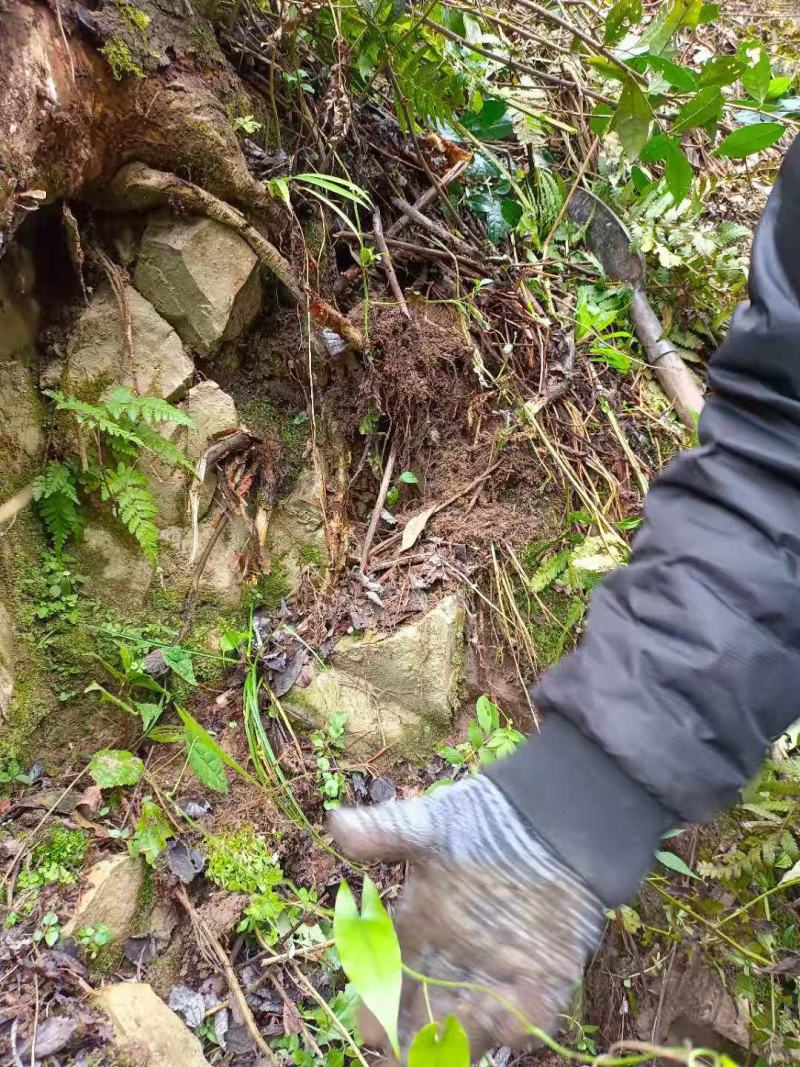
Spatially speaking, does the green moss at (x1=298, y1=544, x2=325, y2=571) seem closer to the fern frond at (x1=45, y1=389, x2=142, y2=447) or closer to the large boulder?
the large boulder

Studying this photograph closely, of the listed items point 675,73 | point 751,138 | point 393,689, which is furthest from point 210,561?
point 751,138

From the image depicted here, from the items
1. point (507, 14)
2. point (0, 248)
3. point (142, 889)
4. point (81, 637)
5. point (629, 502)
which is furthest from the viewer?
point (507, 14)

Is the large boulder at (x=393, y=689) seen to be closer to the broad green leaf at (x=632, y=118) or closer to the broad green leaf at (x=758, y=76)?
the broad green leaf at (x=632, y=118)

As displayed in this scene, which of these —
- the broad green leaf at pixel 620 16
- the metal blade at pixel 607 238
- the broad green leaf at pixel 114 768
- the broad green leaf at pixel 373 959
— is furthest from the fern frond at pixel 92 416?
the metal blade at pixel 607 238

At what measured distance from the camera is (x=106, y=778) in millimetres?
1970

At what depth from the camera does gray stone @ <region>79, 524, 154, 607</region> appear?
218cm

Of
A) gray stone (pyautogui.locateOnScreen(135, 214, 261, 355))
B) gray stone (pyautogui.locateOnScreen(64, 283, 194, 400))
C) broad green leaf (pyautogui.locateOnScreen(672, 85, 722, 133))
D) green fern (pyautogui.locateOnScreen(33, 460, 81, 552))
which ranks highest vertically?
broad green leaf (pyautogui.locateOnScreen(672, 85, 722, 133))

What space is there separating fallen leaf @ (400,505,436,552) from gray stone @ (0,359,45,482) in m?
1.31

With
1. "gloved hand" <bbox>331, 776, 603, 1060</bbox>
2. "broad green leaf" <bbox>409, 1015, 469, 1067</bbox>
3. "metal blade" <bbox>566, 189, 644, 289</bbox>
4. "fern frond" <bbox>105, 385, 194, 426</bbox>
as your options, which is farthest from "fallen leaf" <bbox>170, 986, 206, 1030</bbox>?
"metal blade" <bbox>566, 189, 644, 289</bbox>

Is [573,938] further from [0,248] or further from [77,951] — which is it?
[0,248]

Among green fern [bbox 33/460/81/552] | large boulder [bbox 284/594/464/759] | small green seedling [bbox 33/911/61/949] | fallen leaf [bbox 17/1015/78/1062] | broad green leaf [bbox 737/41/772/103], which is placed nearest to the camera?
fallen leaf [bbox 17/1015/78/1062]

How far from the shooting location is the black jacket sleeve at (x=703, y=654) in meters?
1.11

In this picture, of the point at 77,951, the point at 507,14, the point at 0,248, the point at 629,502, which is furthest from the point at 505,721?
the point at 507,14

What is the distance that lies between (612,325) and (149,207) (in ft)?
6.89
